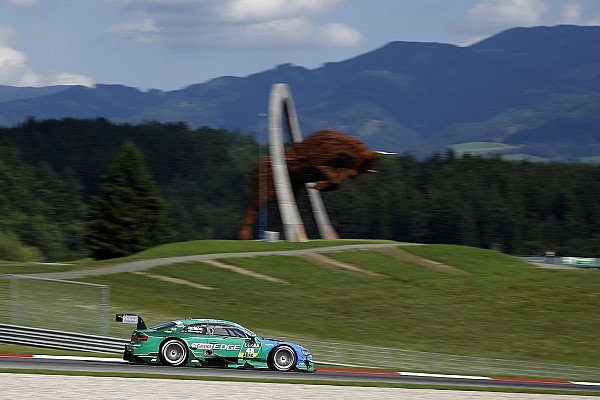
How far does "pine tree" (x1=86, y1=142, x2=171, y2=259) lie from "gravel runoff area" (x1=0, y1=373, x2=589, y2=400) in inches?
2575

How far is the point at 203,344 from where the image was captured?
26.9 metres

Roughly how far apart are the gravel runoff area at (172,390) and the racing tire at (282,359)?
222 centimetres

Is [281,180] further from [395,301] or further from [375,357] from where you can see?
[375,357]

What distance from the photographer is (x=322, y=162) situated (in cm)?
7444

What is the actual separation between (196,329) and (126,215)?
217ft

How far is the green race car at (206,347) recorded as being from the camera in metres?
26.5

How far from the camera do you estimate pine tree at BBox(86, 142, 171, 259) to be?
8931 centimetres

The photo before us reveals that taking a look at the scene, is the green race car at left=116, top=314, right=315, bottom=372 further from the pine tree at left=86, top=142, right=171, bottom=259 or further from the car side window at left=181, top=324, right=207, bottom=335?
the pine tree at left=86, top=142, right=171, bottom=259

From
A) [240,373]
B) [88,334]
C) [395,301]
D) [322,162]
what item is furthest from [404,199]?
[240,373]

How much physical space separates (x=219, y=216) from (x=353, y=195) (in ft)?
83.4

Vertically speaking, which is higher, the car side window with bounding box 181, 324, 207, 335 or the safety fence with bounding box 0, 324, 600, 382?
the car side window with bounding box 181, 324, 207, 335

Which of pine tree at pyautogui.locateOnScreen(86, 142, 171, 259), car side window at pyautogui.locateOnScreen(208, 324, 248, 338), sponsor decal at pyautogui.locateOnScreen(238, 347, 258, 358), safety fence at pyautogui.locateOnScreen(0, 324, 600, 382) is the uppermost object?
pine tree at pyautogui.locateOnScreen(86, 142, 171, 259)

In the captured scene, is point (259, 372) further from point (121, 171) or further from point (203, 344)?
point (121, 171)

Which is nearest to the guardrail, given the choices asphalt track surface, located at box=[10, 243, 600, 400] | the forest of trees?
asphalt track surface, located at box=[10, 243, 600, 400]
